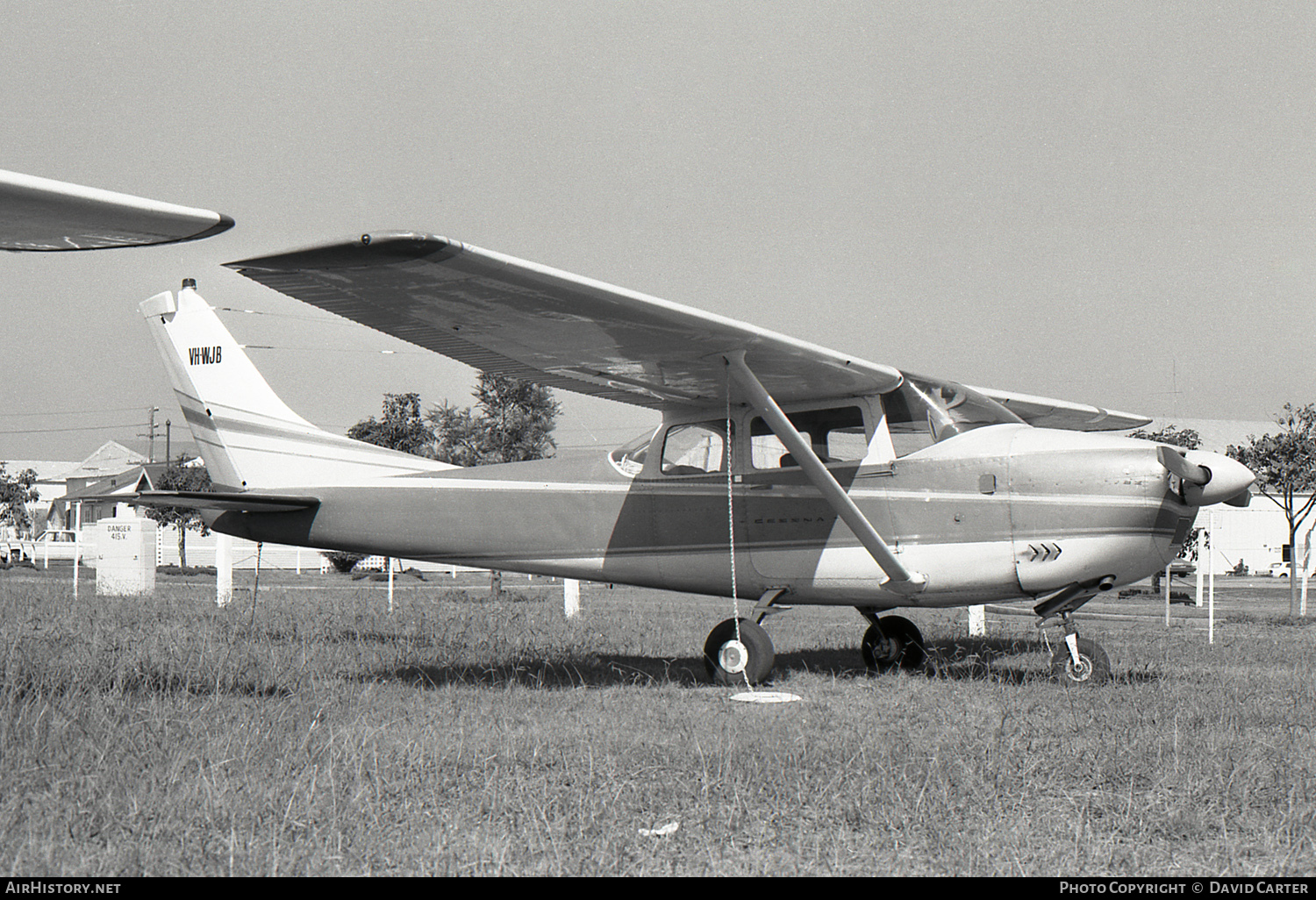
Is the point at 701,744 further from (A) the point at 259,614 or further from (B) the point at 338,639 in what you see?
(A) the point at 259,614

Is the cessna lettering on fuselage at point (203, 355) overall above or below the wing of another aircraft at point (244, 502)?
above

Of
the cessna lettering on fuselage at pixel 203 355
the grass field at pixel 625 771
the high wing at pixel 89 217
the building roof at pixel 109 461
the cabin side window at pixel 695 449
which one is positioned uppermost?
the building roof at pixel 109 461

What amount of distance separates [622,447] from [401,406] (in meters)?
26.0

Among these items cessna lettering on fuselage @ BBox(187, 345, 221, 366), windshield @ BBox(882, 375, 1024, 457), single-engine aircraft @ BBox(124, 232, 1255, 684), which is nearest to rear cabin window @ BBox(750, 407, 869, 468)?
single-engine aircraft @ BBox(124, 232, 1255, 684)

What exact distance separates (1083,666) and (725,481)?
3.11 m

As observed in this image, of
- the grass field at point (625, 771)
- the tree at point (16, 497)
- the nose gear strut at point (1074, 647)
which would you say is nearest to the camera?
the grass field at point (625, 771)

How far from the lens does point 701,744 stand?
5.32m

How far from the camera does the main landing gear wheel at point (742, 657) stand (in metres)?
8.24

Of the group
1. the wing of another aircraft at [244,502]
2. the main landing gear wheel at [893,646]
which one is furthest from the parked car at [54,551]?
the main landing gear wheel at [893,646]

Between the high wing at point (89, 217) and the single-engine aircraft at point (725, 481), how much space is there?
97 cm

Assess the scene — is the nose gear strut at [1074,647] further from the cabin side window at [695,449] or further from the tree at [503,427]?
the tree at [503,427]

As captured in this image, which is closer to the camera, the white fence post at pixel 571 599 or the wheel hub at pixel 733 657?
the wheel hub at pixel 733 657

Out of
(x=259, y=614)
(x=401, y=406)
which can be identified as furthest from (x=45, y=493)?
(x=259, y=614)

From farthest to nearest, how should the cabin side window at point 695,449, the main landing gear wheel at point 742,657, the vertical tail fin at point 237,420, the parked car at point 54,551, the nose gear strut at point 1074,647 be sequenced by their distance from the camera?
the parked car at point 54,551
the vertical tail fin at point 237,420
the cabin side window at point 695,449
the main landing gear wheel at point 742,657
the nose gear strut at point 1074,647
